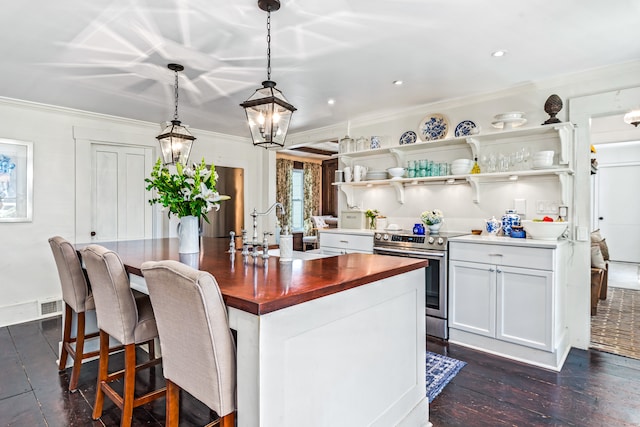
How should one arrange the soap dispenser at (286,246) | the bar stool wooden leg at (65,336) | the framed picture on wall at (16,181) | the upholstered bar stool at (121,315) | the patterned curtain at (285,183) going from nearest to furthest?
the upholstered bar stool at (121,315) → the soap dispenser at (286,246) → the bar stool wooden leg at (65,336) → the framed picture on wall at (16,181) → the patterned curtain at (285,183)

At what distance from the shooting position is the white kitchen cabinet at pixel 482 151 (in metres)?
3.10

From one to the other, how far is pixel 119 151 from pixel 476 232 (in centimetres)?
452

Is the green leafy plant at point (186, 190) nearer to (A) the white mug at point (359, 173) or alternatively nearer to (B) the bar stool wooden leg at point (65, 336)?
(B) the bar stool wooden leg at point (65, 336)

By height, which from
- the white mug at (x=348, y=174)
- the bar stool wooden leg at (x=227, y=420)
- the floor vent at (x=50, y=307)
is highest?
the white mug at (x=348, y=174)

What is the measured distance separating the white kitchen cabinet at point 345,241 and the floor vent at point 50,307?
3212 mm

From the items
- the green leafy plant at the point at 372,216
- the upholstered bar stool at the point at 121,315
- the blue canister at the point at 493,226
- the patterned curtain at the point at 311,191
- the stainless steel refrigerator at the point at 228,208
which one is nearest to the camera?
the upholstered bar stool at the point at 121,315

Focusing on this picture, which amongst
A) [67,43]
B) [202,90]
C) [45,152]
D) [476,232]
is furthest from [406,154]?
[45,152]

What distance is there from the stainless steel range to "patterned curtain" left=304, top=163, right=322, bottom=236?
5.30 metres

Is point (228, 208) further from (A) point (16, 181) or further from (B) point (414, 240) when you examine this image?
(B) point (414, 240)

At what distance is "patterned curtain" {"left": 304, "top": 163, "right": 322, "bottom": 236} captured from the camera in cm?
886

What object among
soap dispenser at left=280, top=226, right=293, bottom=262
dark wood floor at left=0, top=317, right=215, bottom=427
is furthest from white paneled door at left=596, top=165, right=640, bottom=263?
dark wood floor at left=0, top=317, right=215, bottom=427

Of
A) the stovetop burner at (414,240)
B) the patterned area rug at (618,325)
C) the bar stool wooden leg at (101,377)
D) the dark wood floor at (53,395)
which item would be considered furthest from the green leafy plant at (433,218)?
the bar stool wooden leg at (101,377)

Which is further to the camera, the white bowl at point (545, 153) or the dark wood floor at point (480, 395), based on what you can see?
the white bowl at point (545, 153)

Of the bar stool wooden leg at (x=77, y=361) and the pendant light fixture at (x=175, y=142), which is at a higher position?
the pendant light fixture at (x=175, y=142)
